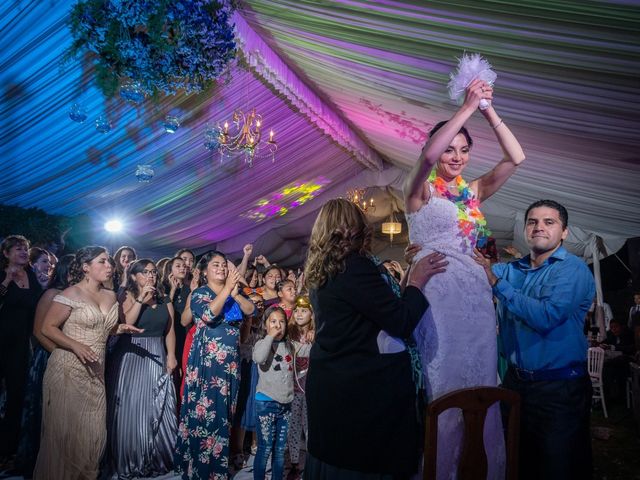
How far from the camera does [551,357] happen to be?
1.84 m

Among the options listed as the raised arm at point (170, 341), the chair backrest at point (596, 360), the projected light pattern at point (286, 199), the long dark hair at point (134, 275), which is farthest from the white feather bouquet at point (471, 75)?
the projected light pattern at point (286, 199)

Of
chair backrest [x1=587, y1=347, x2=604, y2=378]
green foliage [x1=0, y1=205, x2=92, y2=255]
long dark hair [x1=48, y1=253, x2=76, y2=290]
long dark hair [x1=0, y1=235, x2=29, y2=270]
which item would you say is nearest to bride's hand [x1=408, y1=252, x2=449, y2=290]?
long dark hair [x1=48, y1=253, x2=76, y2=290]

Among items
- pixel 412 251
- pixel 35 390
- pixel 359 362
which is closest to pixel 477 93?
pixel 412 251

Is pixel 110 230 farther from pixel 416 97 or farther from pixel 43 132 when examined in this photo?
pixel 416 97

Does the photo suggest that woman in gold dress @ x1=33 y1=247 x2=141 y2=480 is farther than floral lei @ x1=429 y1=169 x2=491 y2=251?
Yes

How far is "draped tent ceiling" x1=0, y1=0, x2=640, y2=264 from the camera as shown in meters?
2.49

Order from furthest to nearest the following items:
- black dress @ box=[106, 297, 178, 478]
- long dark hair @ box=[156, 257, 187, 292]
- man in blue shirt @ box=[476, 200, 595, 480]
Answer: long dark hair @ box=[156, 257, 187, 292]
black dress @ box=[106, 297, 178, 478]
man in blue shirt @ box=[476, 200, 595, 480]

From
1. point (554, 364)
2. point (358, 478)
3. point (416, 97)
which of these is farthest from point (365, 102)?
point (358, 478)

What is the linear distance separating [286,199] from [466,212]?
292 inches

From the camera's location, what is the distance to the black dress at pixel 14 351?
3.82 meters

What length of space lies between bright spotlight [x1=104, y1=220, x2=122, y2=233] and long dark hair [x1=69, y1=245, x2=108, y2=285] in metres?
4.66

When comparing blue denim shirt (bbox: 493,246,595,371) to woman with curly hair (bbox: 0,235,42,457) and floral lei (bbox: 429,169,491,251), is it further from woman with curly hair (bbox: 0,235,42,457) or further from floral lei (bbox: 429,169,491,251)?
woman with curly hair (bbox: 0,235,42,457)

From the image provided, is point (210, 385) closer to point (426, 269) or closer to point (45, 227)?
point (426, 269)

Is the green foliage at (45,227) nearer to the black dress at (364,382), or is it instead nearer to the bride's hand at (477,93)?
the black dress at (364,382)
